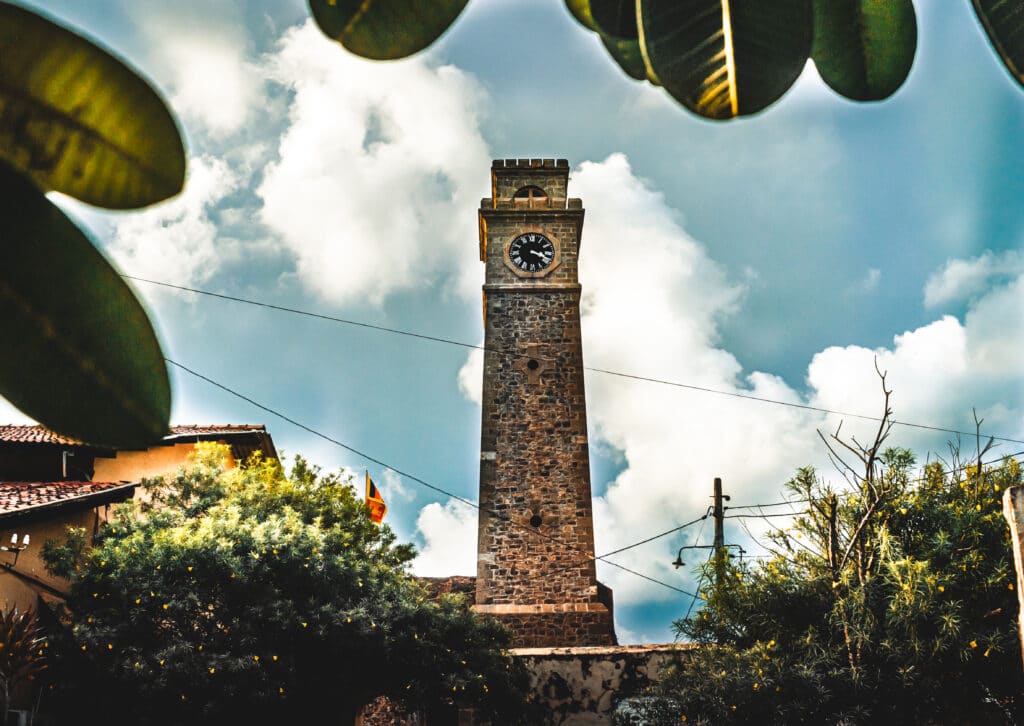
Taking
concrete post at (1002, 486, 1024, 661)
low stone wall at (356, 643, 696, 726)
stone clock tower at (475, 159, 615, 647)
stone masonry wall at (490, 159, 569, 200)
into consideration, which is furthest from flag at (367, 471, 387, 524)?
concrete post at (1002, 486, 1024, 661)

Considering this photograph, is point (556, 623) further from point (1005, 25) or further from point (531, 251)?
point (1005, 25)

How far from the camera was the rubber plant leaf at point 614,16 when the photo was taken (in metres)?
0.49

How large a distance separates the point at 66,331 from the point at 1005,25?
0.47 meters

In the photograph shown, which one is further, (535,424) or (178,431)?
(535,424)

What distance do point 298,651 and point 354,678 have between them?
86 cm

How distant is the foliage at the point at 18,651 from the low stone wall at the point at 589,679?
5.34 m

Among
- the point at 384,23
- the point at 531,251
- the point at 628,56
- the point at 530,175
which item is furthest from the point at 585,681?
the point at 384,23

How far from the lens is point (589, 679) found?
10953mm

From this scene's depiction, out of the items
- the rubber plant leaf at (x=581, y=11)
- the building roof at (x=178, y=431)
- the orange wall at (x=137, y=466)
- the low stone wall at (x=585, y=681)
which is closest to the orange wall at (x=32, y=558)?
the building roof at (x=178, y=431)

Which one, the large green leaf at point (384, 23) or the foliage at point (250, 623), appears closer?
the large green leaf at point (384, 23)

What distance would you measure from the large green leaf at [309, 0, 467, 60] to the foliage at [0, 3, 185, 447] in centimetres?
10

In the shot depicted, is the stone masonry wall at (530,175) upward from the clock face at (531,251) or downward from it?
upward

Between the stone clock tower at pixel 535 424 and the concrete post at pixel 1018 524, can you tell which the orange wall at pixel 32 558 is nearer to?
the stone clock tower at pixel 535 424

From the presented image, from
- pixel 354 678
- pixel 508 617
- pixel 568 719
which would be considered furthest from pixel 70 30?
pixel 508 617
